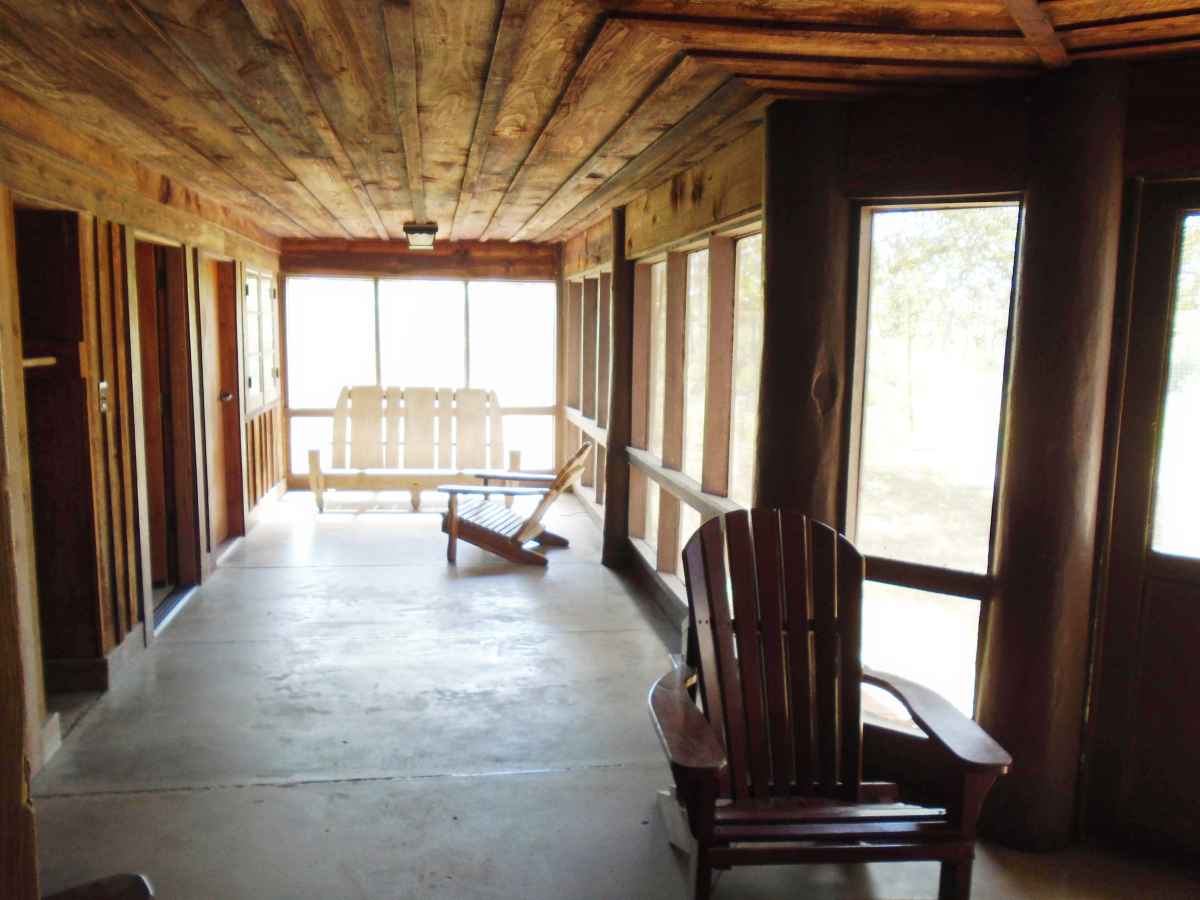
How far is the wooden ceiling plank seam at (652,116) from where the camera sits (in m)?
2.59

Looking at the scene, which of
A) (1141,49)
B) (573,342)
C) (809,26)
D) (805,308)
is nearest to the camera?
(809,26)

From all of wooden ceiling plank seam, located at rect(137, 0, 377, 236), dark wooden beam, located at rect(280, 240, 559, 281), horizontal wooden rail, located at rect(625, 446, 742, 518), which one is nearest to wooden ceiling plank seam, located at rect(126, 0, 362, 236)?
wooden ceiling plank seam, located at rect(137, 0, 377, 236)

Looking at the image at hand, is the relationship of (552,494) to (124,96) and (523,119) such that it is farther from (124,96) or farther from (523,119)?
(124,96)

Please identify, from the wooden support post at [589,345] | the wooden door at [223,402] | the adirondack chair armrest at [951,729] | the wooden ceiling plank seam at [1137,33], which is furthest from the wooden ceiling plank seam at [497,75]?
the wooden support post at [589,345]

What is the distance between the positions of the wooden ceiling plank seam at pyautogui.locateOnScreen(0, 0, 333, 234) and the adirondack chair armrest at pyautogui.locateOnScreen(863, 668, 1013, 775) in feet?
9.10

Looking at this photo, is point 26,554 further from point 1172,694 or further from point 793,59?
point 1172,694

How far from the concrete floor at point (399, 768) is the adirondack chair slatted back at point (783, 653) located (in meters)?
0.38

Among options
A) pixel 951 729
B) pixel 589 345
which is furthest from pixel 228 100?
pixel 589 345

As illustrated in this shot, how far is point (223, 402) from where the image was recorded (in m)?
6.07

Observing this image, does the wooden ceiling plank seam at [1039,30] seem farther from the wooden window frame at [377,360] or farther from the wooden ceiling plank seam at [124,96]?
the wooden window frame at [377,360]

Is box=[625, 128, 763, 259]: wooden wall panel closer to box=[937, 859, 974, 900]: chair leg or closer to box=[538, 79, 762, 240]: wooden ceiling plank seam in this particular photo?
box=[538, 79, 762, 240]: wooden ceiling plank seam

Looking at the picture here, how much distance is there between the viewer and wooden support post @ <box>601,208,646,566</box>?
5508 mm

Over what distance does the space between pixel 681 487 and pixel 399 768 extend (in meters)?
1.99

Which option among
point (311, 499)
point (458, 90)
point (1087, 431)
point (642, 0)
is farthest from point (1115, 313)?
point (311, 499)
